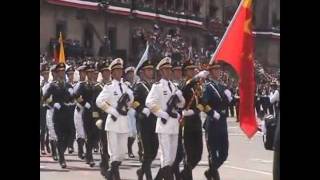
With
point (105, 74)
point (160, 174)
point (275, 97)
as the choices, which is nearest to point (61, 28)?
point (105, 74)

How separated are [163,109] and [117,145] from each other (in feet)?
1.69

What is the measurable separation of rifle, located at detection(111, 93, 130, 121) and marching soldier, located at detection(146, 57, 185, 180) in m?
0.18

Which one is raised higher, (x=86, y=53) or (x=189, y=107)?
(x=86, y=53)

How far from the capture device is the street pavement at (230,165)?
5.98m

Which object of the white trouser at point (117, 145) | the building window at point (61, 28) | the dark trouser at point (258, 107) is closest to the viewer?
the building window at point (61, 28)

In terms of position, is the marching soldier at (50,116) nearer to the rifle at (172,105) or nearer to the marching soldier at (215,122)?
the rifle at (172,105)

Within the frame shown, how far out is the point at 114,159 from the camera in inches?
237

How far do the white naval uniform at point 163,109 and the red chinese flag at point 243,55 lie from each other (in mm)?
491

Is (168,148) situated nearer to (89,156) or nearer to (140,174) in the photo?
(140,174)

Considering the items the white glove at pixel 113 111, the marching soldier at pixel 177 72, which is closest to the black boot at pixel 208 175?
the marching soldier at pixel 177 72

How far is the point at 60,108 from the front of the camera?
6.06 metres

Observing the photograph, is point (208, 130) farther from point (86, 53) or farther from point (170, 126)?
point (86, 53)
